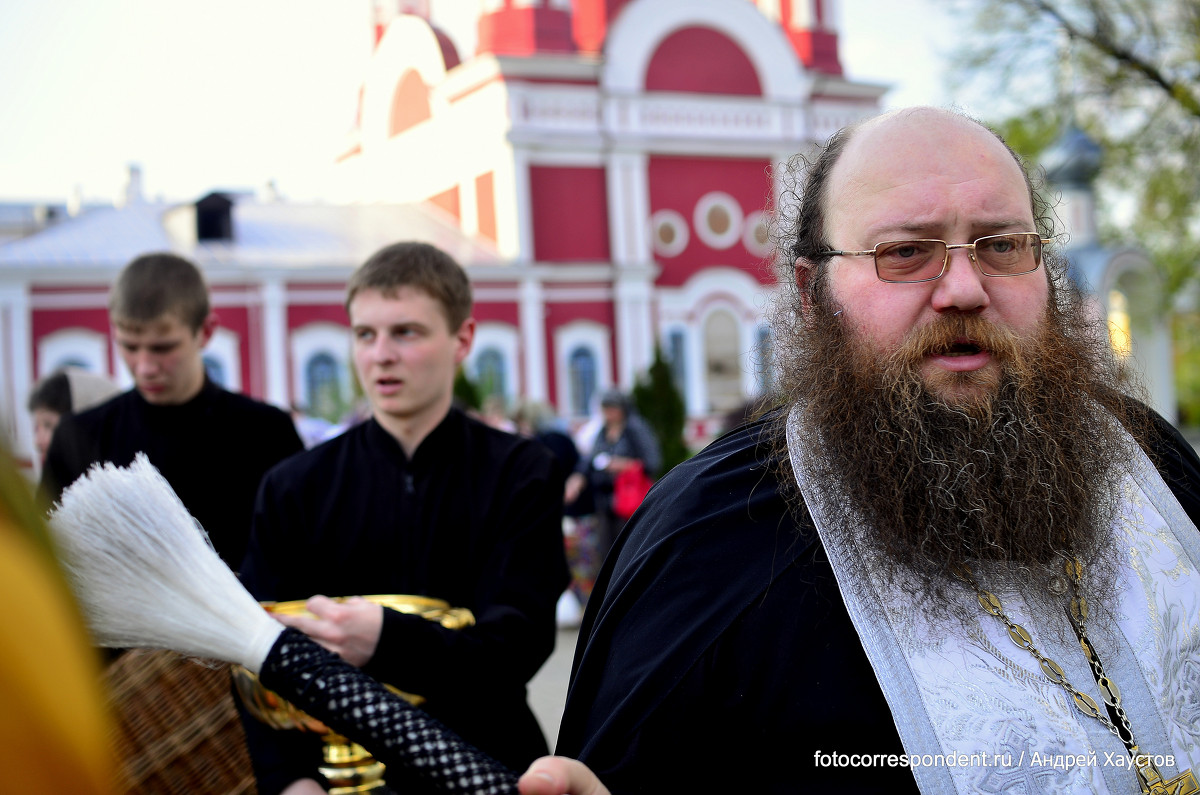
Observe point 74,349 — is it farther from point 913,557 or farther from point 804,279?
point 913,557

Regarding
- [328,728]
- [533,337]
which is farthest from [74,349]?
[328,728]

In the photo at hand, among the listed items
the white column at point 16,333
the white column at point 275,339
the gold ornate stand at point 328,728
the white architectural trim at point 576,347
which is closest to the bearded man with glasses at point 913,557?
the gold ornate stand at point 328,728

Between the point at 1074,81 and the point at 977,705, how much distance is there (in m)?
19.7

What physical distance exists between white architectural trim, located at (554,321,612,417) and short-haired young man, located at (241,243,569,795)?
22.3 meters

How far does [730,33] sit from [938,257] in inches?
1098

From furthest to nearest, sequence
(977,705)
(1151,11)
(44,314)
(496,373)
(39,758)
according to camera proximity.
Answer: (496,373) → (44,314) → (1151,11) → (977,705) → (39,758)

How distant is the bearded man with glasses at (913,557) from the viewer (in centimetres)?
162

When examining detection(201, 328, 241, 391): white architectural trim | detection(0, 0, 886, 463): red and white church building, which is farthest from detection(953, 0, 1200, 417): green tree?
detection(201, 328, 241, 391): white architectural trim

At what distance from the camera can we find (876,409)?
1.89 metres

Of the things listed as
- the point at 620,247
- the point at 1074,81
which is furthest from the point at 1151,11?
the point at 620,247

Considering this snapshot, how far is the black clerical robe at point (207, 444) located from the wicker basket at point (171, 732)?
5.82ft

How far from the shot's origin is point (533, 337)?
82.6 feet

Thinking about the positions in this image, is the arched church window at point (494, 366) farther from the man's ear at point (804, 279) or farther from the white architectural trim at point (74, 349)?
the man's ear at point (804, 279)

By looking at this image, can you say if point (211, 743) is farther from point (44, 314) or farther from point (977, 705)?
point (44, 314)
